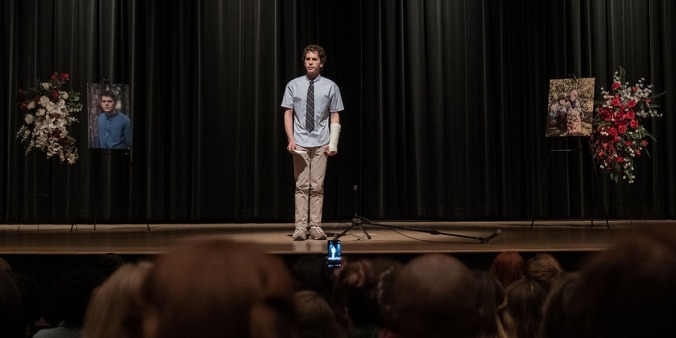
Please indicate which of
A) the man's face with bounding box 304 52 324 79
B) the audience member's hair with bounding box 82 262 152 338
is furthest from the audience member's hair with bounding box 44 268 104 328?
the man's face with bounding box 304 52 324 79

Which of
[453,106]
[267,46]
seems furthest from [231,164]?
[453,106]

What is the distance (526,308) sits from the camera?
8.48 ft

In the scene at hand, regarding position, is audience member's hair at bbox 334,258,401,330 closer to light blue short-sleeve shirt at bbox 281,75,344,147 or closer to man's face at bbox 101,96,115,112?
light blue short-sleeve shirt at bbox 281,75,344,147

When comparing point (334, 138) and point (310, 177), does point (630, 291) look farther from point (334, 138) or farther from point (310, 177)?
point (310, 177)

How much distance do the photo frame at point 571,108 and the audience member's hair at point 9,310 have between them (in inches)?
282

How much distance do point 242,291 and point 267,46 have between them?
8.44 metres

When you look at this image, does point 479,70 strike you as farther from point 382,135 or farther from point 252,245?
point 252,245

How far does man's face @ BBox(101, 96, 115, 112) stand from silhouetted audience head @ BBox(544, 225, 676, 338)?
294 inches

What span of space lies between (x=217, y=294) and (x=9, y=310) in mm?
780

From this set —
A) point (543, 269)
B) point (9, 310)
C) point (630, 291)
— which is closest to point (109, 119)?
point (543, 269)

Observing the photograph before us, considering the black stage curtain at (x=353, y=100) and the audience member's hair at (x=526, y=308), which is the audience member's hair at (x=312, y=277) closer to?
the audience member's hair at (x=526, y=308)

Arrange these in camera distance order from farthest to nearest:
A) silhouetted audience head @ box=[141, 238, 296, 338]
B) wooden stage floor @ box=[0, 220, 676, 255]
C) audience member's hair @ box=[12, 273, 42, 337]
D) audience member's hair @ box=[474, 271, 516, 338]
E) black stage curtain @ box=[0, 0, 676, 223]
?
black stage curtain @ box=[0, 0, 676, 223], wooden stage floor @ box=[0, 220, 676, 255], audience member's hair @ box=[12, 273, 42, 337], audience member's hair @ box=[474, 271, 516, 338], silhouetted audience head @ box=[141, 238, 296, 338]

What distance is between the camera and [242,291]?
1.04 m

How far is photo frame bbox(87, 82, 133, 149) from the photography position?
26.0 feet
